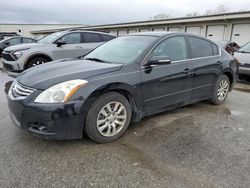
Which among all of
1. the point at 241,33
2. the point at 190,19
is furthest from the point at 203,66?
the point at 190,19

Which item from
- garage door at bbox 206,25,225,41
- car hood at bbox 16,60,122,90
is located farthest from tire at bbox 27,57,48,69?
garage door at bbox 206,25,225,41

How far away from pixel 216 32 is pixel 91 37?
1308 centimetres

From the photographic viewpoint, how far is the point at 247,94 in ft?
20.4

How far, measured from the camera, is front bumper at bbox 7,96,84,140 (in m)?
2.76

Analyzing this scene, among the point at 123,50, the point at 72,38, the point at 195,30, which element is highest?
the point at 195,30

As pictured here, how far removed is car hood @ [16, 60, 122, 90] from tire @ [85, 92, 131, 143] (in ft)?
1.22

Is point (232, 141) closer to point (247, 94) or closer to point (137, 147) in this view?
point (137, 147)

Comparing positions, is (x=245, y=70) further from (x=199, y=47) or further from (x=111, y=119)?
(x=111, y=119)

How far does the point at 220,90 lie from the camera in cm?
509

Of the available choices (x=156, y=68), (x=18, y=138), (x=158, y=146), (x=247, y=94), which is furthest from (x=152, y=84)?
(x=247, y=94)

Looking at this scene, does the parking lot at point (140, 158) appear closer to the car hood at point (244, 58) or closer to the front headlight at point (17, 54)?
the front headlight at point (17, 54)

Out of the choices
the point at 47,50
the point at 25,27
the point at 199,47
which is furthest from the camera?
the point at 25,27

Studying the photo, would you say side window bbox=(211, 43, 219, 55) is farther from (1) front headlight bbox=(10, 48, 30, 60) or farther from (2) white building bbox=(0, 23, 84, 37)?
(2) white building bbox=(0, 23, 84, 37)

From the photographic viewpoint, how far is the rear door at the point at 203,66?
4.34 meters
